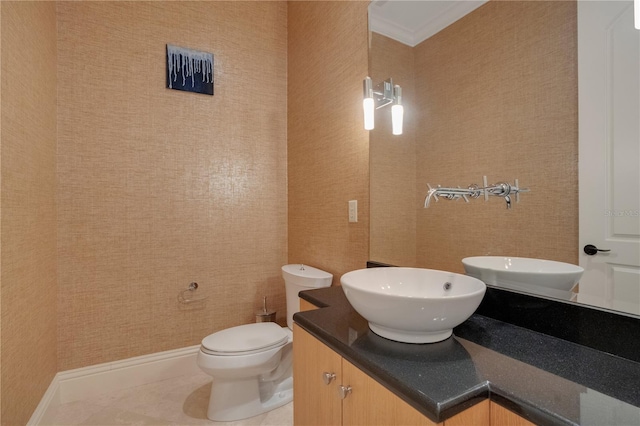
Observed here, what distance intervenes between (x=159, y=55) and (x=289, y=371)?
2.15 meters

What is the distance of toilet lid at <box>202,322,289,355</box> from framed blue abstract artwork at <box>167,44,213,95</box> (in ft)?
5.19

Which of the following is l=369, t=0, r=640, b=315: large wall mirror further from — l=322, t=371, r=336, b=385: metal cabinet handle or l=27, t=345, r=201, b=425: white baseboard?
l=27, t=345, r=201, b=425: white baseboard

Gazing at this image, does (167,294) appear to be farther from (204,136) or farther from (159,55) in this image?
(159,55)

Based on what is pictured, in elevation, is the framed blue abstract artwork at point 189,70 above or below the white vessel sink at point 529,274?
above

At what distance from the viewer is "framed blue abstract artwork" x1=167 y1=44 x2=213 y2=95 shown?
6.88 ft

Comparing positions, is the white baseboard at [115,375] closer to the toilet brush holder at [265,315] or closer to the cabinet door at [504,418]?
the toilet brush holder at [265,315]

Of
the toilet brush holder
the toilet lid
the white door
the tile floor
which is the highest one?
the white door

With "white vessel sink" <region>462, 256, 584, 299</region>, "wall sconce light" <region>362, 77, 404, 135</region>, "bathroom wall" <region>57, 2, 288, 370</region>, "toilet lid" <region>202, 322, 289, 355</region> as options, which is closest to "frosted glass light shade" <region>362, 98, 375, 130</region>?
"wall sconce light" <region>362, 77, 404, 135</region>

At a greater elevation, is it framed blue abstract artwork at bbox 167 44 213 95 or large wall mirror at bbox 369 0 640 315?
framed blue abstract artwork at bbox 167 44 213 95

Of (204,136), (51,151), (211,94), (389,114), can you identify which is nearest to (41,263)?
(51,151)

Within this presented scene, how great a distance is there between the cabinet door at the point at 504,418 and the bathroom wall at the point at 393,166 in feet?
2.86

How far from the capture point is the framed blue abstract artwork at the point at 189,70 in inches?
82.5

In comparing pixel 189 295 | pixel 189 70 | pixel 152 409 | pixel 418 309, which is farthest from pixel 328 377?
pixel 189 70

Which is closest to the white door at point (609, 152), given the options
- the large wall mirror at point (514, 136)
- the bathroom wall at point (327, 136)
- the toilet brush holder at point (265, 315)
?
the large wall mirror at point (514, 136)
